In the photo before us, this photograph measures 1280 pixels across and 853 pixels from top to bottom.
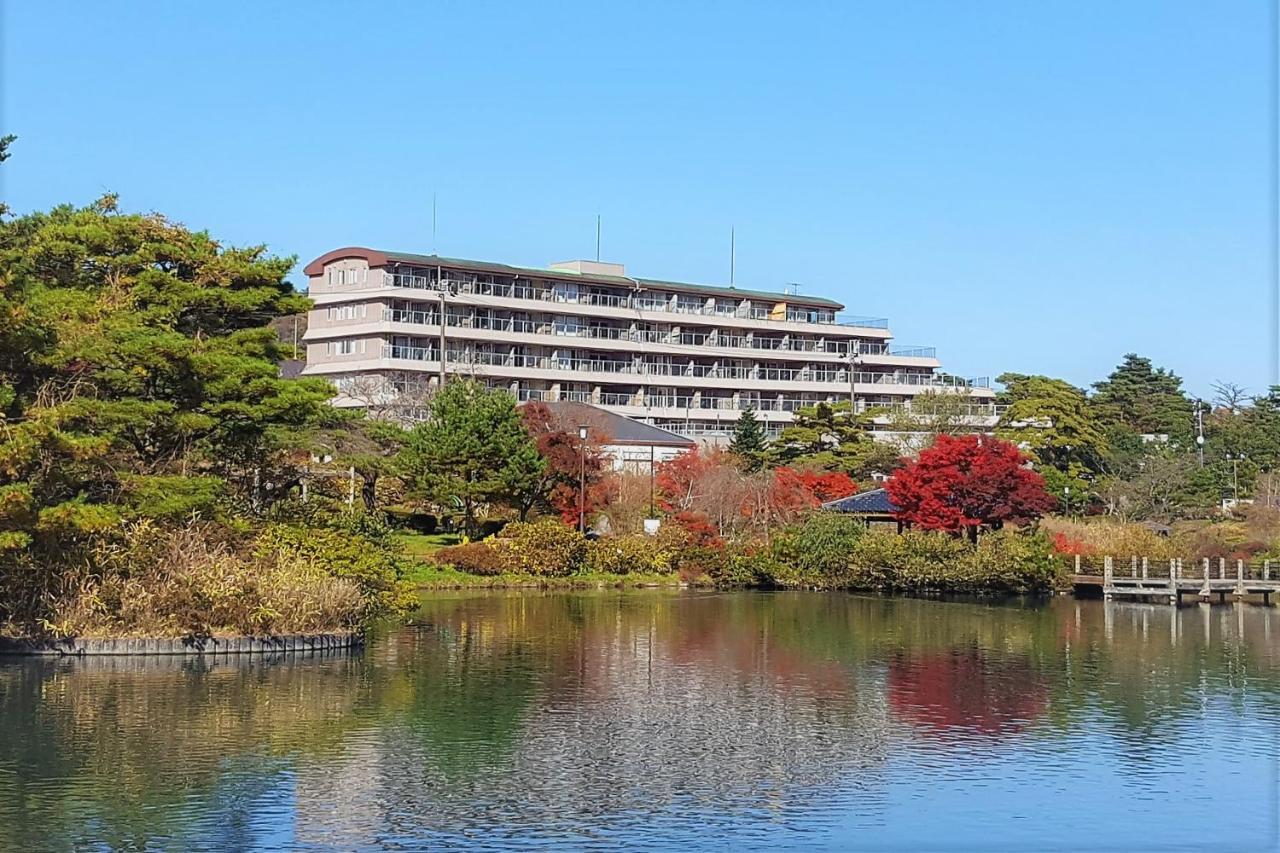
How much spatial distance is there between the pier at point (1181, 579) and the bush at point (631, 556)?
1175cm

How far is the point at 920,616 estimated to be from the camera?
115 feet

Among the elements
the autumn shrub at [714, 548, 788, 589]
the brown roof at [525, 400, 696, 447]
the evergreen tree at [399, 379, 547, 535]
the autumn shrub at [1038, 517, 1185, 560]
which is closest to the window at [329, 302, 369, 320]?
the brown roof at [525, 400, 696, 447]

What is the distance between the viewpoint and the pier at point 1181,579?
3991 cm

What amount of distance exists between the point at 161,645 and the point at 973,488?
83.1ft

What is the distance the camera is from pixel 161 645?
2327cm

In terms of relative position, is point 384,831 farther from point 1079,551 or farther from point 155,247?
point 1079,551

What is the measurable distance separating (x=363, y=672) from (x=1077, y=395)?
55009mm

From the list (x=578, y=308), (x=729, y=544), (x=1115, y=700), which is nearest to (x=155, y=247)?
(x=1115, y=700)

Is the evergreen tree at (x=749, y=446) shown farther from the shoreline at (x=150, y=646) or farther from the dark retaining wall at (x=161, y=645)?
the shoreline at (x=150, y=646)

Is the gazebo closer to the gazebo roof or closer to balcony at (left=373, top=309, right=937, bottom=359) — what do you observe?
the gazebo roof

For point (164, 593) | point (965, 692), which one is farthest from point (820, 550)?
point (164, 593)

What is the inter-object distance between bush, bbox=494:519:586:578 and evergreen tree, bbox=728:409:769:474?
11.5 m

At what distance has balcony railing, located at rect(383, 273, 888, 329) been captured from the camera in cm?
6900

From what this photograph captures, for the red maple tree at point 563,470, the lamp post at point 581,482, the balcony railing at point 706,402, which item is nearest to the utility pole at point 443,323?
the balcony railing at point 706,402
